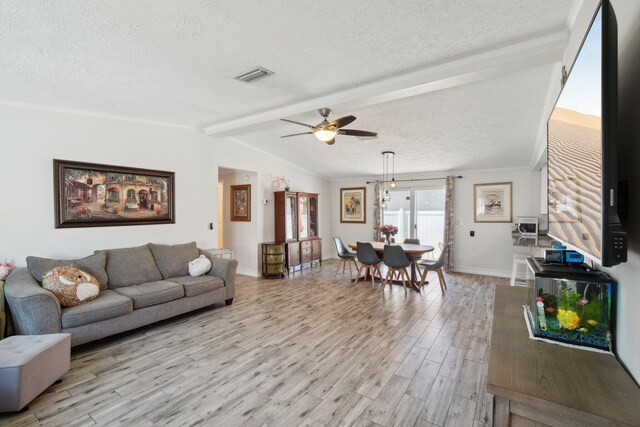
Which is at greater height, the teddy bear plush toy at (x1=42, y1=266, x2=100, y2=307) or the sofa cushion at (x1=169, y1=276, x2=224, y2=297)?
the teddy bear plush toy at (x1=42, y1=266, x2=100, y2=307)

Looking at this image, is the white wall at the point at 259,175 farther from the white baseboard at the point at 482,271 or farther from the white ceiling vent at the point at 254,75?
the white baseboard at the point at 482,271

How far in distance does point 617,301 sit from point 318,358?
2280 mm

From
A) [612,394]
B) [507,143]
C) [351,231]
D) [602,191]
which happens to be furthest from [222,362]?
[351,231]

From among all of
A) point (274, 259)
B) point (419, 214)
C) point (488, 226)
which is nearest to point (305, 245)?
point (274, 259)

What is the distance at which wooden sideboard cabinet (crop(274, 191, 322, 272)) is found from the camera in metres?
6.45

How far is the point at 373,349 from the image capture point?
117 inches

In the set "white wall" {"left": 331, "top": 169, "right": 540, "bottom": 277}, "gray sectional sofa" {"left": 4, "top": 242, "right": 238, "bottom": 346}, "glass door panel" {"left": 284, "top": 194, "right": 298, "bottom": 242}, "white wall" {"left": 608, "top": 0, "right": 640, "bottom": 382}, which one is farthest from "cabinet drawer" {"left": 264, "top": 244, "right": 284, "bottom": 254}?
"white wall" {"left": 608, "top": 0, "right": 640, "bottom": 382}

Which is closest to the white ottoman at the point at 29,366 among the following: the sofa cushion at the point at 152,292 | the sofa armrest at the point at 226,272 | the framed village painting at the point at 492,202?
the sofa cushion at the point at 152,292

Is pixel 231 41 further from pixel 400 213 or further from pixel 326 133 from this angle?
pixel 400 213

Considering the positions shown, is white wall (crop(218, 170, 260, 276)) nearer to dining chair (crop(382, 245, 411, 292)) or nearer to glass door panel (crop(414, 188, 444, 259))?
dining chair (crop(382, 245, 411, 292))

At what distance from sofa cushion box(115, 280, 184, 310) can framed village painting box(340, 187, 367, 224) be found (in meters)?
5.39

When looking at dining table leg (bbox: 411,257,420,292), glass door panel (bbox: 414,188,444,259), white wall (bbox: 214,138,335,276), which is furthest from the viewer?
glass door panel (bbox: 414,188,444,259)

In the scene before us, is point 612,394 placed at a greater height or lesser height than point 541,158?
lesser

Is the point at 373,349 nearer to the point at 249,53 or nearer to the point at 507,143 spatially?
the point at 249,53
